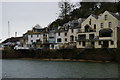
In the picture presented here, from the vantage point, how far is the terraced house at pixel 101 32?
47250mm

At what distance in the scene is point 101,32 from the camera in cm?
4912

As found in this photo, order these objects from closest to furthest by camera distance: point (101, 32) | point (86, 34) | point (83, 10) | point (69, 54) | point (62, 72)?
point (62, 72) → point (101, 32) → point (69, 54) → point (86, 34) → point (83, 10)

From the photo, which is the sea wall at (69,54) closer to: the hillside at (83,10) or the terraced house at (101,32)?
the terraced house at (101,32)

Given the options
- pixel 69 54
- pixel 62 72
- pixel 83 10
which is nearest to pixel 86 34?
pixel 69 54

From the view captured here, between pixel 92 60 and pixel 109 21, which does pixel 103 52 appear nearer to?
pixel 92 60

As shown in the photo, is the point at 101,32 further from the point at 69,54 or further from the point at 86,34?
the point at 69,54

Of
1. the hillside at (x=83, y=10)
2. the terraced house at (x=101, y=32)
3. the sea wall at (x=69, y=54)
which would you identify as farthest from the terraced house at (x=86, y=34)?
the hillside at (x=83, y=10)

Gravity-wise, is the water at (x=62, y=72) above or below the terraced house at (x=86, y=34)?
below

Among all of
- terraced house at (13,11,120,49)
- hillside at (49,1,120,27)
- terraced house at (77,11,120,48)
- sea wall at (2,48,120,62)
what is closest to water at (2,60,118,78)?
sea wall at (2,48,120,62)

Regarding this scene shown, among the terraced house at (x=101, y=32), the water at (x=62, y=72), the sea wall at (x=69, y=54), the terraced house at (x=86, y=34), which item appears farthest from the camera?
the terraced house at (x=86, y=34)

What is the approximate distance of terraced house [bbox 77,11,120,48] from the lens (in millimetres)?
47250

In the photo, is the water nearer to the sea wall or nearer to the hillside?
the sea wall

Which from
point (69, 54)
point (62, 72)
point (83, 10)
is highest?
point (83, 10)

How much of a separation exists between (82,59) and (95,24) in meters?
9.02
